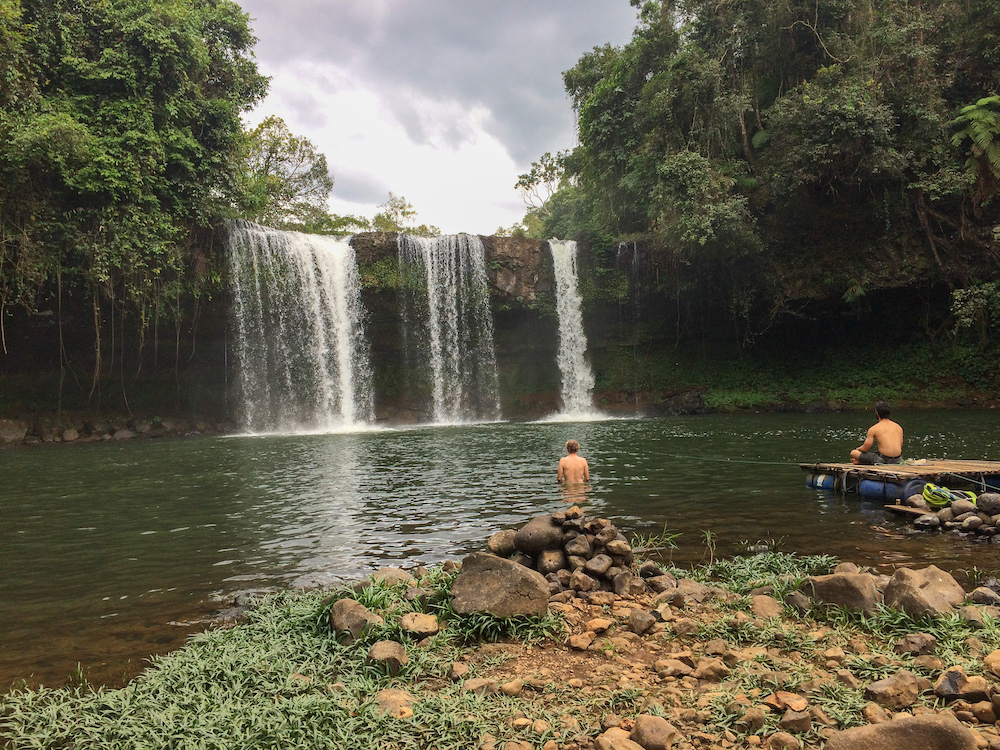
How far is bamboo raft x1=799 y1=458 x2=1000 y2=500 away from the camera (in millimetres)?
7344

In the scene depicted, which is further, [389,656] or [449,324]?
[449,324]

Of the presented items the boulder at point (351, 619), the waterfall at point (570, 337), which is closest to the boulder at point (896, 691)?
the boulder at point (351, 619)

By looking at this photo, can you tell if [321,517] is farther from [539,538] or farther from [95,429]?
[95,429]

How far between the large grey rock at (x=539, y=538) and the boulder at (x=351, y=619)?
4.69 feet

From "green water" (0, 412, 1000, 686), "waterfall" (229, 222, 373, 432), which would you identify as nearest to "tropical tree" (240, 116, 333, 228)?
"waterfall" (229, 222, 373, 432)

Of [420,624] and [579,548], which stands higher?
[579,548]

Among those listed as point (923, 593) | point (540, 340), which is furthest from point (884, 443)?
point (540, 340)

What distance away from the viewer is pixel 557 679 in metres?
3.17

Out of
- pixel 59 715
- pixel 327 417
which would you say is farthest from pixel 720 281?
pixel 59 715

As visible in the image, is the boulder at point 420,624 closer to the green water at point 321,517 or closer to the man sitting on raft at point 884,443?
the green water at point 321,517

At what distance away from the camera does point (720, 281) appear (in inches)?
1018

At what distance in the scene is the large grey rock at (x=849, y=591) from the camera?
378cm

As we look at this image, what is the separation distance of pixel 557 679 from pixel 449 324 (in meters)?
24.0

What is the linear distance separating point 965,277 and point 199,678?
26.3m
